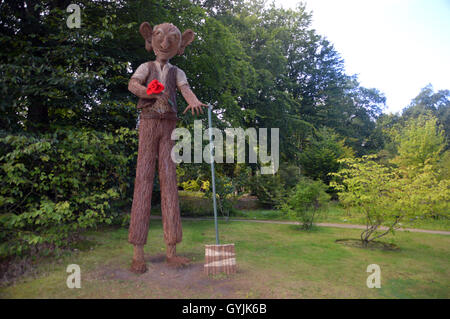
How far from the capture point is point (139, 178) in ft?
14.5

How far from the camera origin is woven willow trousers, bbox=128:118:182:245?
430 centimetres

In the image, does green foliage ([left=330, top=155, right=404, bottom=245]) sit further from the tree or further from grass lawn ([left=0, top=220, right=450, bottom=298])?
the tree

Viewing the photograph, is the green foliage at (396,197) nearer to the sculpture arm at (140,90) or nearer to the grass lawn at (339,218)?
the grass lawn at (339,218)

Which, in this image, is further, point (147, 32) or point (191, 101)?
point (147, 32)

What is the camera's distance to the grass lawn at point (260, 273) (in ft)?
11.9

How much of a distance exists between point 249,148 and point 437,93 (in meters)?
35.4

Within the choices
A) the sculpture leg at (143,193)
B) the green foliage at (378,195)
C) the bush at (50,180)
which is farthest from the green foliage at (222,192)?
the sculpture leg at (143,193)

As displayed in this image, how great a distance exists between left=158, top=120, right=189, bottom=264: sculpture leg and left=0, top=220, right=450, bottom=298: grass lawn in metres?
0.44

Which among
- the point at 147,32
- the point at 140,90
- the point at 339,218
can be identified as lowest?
the point at 339,218

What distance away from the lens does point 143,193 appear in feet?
14.4

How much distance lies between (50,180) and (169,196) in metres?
2.59

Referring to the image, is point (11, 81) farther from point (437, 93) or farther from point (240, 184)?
point (437, 93)

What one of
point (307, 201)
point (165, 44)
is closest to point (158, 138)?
point (165, 44)

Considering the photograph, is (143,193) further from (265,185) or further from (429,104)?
(429,104)
